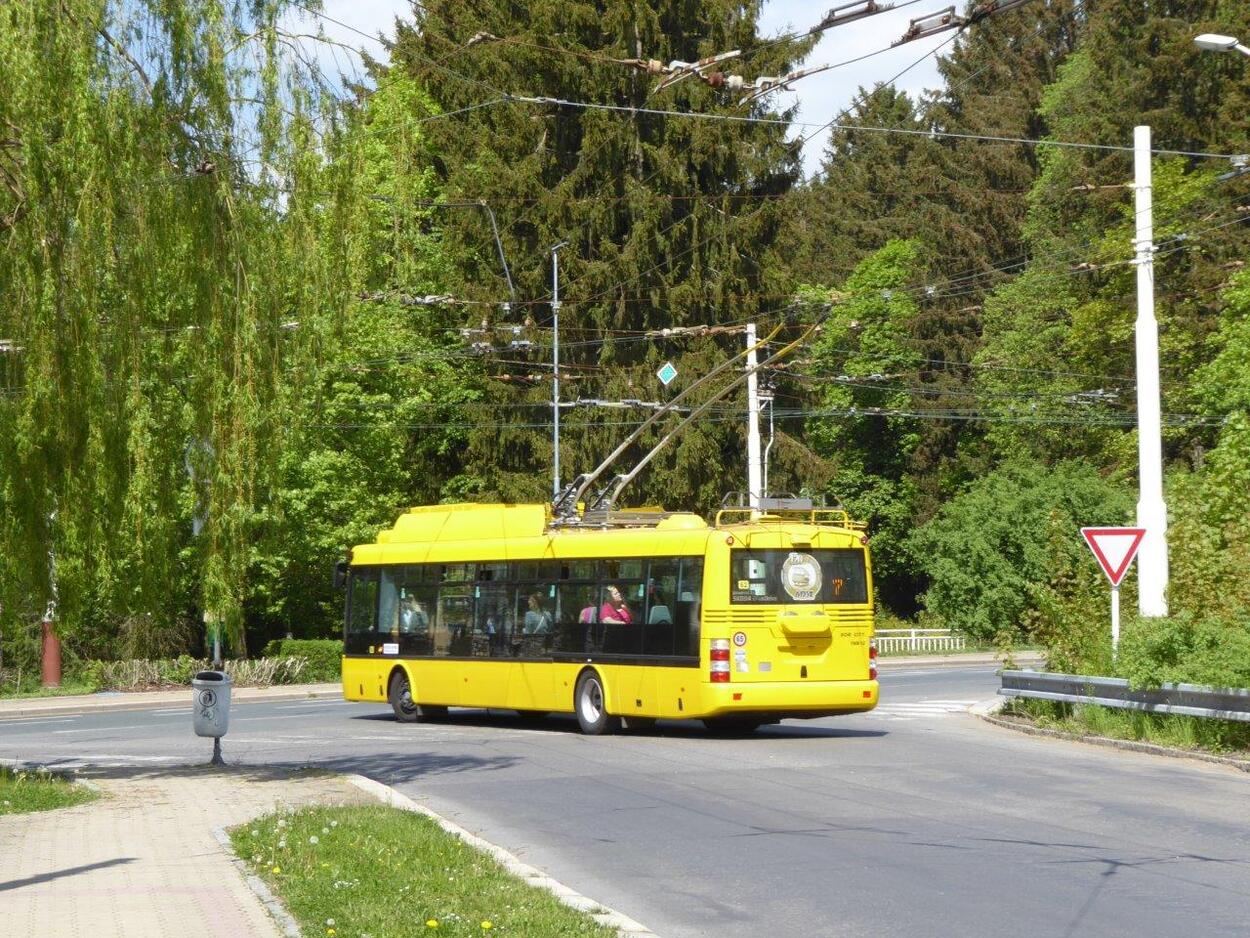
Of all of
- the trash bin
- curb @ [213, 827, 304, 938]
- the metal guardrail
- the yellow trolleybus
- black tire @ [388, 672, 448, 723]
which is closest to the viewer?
curb @ [213, 827, 304, 938]

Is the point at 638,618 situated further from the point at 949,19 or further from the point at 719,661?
the point at 949,19

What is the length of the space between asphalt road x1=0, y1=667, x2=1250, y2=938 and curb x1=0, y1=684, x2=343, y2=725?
9.79 metres

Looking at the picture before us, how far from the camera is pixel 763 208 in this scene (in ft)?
163

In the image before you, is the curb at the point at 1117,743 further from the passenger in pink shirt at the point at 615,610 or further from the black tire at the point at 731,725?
the passenger in pink shirt at the point at 615,610

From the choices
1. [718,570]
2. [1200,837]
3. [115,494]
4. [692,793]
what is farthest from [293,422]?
[1200,837]

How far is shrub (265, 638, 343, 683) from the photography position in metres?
43.8

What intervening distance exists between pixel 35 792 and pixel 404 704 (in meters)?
12.4

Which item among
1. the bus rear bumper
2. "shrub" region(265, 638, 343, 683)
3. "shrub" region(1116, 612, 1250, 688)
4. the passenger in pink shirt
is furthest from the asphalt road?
"shrub" region(265, 638, 343, 683)

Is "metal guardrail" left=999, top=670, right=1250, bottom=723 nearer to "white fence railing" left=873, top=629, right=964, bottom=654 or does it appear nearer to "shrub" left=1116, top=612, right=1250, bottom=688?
"shrub" left=1116, top=612, right=1250, bottom=688

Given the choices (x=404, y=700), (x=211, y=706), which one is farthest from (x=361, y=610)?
(x=211, y=706)

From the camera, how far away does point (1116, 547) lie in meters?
21.8

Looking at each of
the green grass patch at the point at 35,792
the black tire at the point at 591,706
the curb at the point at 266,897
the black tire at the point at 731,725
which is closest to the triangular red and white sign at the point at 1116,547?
the black tire at the point at 731,725

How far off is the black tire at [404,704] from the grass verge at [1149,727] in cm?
950

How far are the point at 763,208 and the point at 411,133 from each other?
31.5 m
